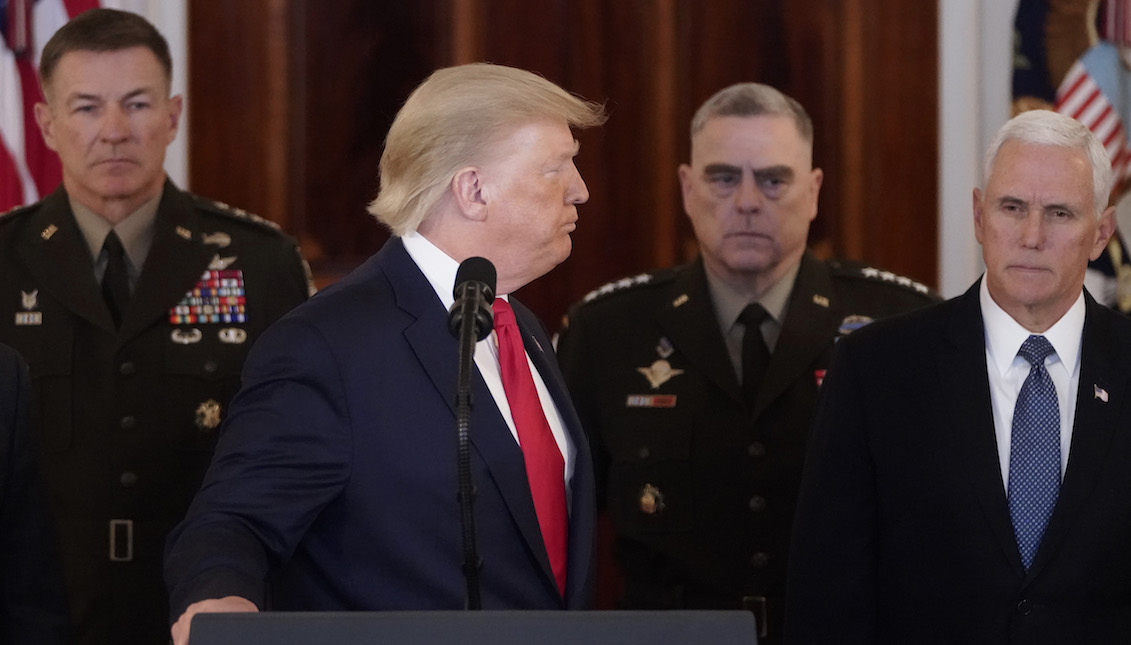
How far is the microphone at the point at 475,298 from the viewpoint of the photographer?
1.71m

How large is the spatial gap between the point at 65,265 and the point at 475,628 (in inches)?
82.4

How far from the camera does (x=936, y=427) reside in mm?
2410

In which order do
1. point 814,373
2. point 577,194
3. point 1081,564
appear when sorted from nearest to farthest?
point 577,194 < point 1081,564 < point 814,373

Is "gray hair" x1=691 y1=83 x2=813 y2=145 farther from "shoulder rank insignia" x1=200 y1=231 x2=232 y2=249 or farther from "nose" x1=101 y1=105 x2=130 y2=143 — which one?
"nose" x1=101 y1=105 x2=130 y2=143

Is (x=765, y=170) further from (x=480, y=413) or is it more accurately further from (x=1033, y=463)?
(x=480, y=413)

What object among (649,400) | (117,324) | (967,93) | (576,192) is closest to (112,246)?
(117,324)

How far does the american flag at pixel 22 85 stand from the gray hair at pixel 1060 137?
2.48 m

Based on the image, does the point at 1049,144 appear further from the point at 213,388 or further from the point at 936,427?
the point at 213,388

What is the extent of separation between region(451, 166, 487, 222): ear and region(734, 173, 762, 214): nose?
1.19 m

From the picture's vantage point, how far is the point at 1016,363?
246 centimetres

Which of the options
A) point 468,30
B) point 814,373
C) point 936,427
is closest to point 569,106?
point 936,427

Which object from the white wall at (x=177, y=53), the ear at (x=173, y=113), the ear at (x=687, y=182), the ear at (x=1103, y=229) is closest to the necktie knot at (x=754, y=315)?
the ear at (x=687, y=182)

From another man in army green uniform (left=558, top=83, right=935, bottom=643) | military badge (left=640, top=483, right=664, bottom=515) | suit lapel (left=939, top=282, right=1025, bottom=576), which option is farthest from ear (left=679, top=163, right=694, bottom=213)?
suit lapel (left=939, top=282, right=1025, bottom=576)

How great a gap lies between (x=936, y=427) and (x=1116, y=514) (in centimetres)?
31
